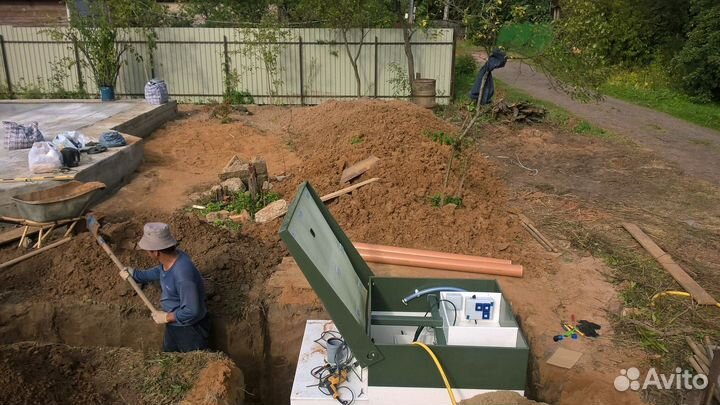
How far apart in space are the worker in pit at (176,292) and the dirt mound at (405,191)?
2603 millimetres

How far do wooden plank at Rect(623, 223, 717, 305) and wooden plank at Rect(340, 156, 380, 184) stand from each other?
12.5 feet

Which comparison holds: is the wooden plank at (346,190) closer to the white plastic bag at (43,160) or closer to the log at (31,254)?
the log at (31,254)

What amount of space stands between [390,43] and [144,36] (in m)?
7.91

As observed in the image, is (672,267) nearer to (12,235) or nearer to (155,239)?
(155,239)

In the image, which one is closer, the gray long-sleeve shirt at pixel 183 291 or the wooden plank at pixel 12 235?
the gray long-sleeve shirt at pixel 183 291

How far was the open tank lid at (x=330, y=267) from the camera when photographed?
3199mm

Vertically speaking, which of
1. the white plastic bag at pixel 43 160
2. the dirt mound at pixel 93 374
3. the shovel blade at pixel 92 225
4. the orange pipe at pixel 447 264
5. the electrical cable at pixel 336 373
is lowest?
the orange pipe at pixel 447 264

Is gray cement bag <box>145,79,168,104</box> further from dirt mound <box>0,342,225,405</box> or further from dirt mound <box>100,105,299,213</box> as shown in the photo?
dirt mound <box>0,342,225,405</box>

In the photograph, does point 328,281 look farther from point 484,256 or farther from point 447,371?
point 484,256

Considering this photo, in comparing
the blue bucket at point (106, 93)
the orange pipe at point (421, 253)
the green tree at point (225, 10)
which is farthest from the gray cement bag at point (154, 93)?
the green tree at point (225, 10)

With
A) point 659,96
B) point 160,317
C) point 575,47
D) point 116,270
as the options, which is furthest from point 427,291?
point 659,96

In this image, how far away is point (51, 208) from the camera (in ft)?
19.6

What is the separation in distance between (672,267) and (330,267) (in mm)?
4804

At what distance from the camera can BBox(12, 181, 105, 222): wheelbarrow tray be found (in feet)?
19.5
